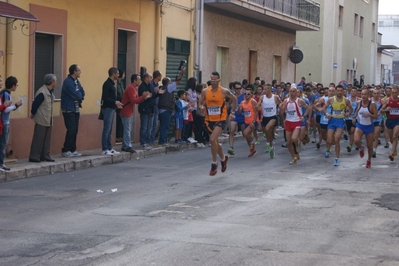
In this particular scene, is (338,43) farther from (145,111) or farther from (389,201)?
(389,201)

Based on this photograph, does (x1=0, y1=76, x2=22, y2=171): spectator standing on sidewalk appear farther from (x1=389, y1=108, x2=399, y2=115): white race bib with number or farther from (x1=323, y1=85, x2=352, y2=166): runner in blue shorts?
(x1=389, y1=108, x2=399, y2=115): white race bib with number

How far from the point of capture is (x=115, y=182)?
520 inches

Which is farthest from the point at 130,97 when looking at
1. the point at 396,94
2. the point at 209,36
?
the point at 209,36

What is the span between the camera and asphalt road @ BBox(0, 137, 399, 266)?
24.4 feet

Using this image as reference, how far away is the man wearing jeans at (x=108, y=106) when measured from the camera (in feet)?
55.1

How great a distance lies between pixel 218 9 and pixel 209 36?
1.27 m

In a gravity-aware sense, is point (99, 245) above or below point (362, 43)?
below

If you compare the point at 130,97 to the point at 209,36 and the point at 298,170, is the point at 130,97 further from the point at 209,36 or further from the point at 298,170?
the point at 209,36

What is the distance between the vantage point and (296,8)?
32875 mm

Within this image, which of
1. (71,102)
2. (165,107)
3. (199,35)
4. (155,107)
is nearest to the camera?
(71,102)

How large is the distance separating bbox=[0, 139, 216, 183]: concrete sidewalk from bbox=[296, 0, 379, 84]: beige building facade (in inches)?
990

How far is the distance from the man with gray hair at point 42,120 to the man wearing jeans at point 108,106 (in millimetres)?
1770

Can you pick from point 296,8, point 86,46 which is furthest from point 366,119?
point 296,8

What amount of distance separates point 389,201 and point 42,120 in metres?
7.19
